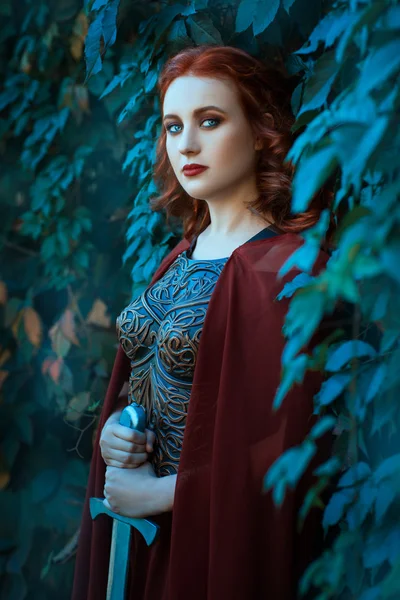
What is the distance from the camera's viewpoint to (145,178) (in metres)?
1.51

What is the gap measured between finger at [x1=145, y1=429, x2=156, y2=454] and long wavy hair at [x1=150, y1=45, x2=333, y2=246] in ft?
1.27

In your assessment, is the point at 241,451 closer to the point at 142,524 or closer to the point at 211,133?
the point at 142,524

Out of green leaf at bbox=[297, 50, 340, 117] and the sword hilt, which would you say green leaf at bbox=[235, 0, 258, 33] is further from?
the sword hilt

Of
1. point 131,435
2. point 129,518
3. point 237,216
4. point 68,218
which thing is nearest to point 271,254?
point 237,216

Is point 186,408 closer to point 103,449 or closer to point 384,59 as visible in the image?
point 103,449

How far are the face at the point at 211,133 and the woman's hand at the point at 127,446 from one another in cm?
40

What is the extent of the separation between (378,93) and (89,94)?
1.21m

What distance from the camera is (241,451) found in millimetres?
930

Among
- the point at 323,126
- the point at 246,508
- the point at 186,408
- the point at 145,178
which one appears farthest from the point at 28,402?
the point at 323,126

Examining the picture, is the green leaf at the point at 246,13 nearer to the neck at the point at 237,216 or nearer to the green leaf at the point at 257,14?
the green leaf at the point at 257,14

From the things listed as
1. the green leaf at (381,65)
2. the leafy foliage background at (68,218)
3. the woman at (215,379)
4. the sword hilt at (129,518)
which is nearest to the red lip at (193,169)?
the woman at (215,379)

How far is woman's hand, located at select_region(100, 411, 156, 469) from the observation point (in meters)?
1.07

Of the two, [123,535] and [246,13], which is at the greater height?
[246,13]

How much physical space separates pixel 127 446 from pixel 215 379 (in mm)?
201
